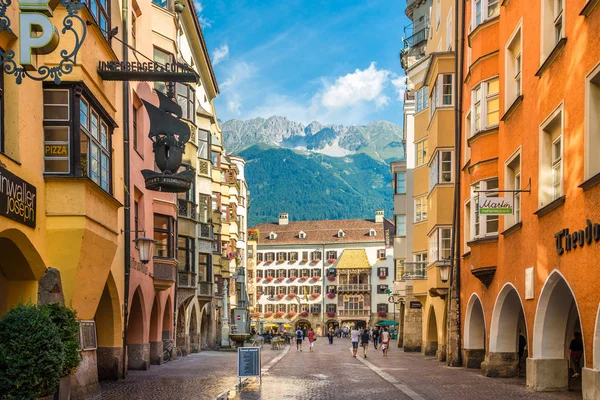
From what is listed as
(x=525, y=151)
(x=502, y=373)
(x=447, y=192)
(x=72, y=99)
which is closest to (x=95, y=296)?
(x=72, y=99)

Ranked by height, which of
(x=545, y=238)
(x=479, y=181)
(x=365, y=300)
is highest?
(x=479, y=181)

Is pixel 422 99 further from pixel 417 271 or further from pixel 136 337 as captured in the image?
pixel 136 337

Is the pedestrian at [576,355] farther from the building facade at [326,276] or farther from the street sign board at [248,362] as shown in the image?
the building facade at [326,276]

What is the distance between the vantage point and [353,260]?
120 metres

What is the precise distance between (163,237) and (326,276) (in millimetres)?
88905

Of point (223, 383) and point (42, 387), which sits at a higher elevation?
point (42, 387)

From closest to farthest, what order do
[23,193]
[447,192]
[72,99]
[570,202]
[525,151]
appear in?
[23,193] < [72,99] < [570,202] < [525,151] < [447,192]

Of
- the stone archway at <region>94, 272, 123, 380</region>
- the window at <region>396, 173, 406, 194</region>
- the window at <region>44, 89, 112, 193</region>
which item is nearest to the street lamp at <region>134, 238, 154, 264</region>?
the stone archway at <region>94, 272, 123, 380</region>

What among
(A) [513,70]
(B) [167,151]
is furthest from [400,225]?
(B) [167,151]

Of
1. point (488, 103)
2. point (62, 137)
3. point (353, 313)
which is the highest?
point (488, 103)

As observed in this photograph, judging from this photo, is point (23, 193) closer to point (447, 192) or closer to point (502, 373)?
point (502, 373)

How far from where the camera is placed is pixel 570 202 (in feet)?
56.9

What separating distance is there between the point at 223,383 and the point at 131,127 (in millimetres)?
8267

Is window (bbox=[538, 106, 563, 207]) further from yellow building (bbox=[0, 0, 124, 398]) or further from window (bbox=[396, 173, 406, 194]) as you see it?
window (bbox=[396, 173, 406, 194])
